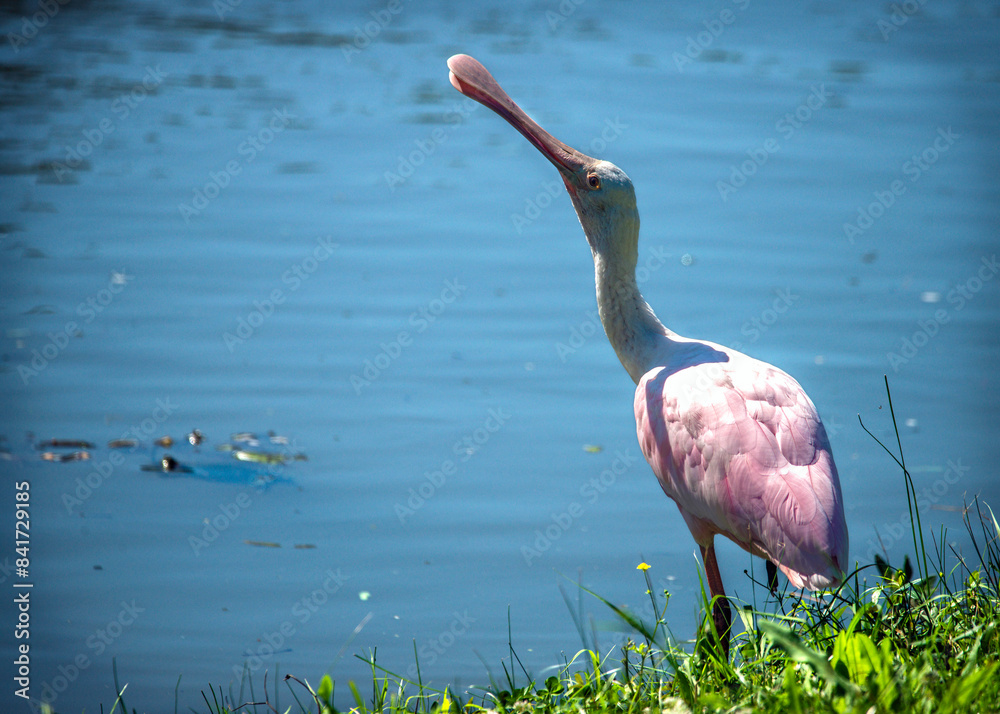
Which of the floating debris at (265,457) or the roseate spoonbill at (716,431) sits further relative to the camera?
the floating debris at (265,457)

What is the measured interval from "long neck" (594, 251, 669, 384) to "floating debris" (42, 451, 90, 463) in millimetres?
3373

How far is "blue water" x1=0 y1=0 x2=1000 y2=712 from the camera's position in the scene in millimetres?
5195

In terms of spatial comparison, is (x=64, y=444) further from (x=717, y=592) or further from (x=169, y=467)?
(x=717, y=592)

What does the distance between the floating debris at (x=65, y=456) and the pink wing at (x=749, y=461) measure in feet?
11.5

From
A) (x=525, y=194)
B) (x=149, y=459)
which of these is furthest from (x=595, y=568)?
(x=525, y=194)

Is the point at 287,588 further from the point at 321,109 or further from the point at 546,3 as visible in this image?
the point at 546,3

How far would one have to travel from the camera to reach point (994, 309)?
8273 millimetres

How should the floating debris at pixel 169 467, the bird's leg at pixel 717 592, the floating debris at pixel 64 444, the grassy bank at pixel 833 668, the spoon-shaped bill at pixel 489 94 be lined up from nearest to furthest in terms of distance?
the grassy bank at pixel 833 668, the bird's leg at pixel 717 592, the spoon-shaped bill at pixel 489 94, the floating debris at pixel 169 467, the floating debris at pixel 64 444

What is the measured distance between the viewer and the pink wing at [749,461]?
142 inches

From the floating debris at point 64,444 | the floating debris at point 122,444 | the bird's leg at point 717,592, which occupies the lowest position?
the floating debris at point 64,444

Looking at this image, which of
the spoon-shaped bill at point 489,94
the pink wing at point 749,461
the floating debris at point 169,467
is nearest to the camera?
the pink wing at point 749,461

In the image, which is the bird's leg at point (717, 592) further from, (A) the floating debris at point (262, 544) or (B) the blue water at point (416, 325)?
(A) the floating debris at point (262, 544)

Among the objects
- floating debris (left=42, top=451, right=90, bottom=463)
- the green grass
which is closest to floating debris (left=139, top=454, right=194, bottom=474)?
floating debris (left=42, top=451, right=90, bottom=463)

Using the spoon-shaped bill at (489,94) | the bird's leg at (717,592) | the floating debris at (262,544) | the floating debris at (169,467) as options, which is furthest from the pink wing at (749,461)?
the floating debris at (169,467)
